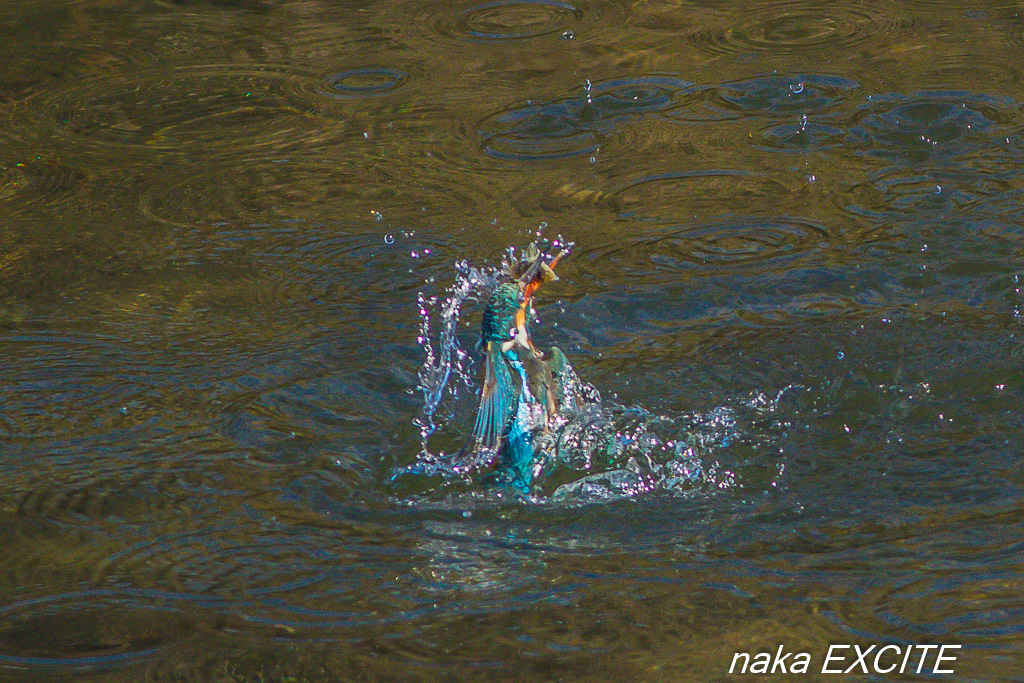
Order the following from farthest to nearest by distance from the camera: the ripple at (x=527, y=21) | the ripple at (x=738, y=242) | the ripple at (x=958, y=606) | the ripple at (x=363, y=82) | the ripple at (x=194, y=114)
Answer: the ripple at (x=527, y=21)
the ripple at (x=363, y=82)
the ripple at (x=194, y=114)
the ripple at (x=738, y=242)
the ripple at (x=958, y=606)

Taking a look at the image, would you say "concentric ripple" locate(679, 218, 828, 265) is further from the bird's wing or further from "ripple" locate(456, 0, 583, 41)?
"ripple" locate(456, 0, 583, 41)

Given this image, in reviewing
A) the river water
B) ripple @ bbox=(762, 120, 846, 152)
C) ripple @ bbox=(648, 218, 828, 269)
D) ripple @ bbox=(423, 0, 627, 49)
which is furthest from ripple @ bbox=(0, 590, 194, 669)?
ripple @ bbox=(423, 0, 627, 49)

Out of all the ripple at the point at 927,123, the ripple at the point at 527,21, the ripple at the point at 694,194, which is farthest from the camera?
the ripple at the point at 527,21

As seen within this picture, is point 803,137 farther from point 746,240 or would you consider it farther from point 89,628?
point 89,628

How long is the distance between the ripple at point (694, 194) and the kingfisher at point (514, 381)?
5.18 feet

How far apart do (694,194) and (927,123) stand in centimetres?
111

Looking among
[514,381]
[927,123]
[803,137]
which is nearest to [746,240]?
[803,137]

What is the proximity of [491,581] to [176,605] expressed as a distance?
71 cm

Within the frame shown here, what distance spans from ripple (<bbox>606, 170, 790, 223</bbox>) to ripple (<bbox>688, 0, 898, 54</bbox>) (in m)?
1.20

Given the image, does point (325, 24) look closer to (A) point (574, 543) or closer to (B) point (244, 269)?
(B) point (244, 269)

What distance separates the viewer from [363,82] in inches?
224

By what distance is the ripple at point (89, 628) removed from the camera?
248 cm

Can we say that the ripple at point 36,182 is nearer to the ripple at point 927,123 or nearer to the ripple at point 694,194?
the ripple at point 694,194

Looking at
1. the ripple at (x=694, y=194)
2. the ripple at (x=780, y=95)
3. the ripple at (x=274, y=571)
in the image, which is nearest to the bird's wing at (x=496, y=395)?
the ripple at (x=274, y=571)
